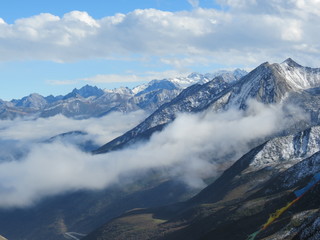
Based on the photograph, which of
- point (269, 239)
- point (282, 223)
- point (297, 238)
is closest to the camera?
point (297, 238)

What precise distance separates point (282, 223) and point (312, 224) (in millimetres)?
49406

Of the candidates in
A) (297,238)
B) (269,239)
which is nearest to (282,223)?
(269,239)

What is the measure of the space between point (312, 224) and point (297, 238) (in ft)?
20.2

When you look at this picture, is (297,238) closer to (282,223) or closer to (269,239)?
(269,239)

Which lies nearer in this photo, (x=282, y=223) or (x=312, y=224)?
(x=312, y=224)

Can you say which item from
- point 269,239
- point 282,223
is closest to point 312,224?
point 269,239

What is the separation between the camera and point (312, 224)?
12862cm

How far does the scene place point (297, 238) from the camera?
422 ft

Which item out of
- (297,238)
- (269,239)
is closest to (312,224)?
(297,238)

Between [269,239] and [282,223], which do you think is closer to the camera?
[269,239]

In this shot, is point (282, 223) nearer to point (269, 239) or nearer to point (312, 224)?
point (269, 239)

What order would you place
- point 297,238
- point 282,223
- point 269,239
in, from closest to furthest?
point 297,238, point 269,239, point 282,223

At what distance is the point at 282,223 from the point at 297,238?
162 ft
